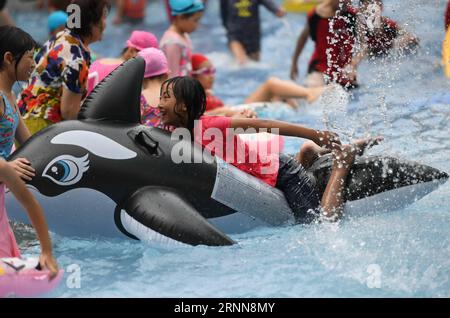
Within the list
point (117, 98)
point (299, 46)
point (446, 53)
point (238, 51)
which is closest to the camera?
point (117, 98)

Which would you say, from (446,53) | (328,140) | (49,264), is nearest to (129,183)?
(49,264)

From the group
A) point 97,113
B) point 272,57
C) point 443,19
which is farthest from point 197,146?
point 272,57

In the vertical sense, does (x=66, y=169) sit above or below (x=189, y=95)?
below

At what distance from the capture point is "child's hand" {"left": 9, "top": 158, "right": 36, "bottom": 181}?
4.57 m

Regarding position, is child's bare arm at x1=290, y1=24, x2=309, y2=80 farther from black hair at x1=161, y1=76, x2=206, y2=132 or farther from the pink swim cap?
black hair at x1=161, y1=76, x2=206, y2=132

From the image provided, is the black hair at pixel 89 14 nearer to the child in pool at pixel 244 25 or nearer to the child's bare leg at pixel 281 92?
the child's bare leg at pixel 281 92

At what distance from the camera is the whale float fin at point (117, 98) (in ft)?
16.2

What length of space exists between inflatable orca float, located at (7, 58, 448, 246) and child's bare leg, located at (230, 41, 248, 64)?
576cm

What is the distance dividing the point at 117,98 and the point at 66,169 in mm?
510

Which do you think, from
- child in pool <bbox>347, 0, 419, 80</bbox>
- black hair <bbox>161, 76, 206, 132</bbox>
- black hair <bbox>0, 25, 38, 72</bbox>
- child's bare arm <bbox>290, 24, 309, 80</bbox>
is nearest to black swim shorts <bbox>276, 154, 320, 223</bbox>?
black hair <bbox>161, 76, 206, 132</bbox>

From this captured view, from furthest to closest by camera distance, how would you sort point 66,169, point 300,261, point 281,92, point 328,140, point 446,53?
point 281,92 < point 446,53 < point 328,140 < point 66,169 < point 300,261

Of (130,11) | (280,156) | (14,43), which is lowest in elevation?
(280,156)

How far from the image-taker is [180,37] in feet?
25.6

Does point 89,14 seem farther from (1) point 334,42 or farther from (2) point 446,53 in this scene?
(2) point 446,53
